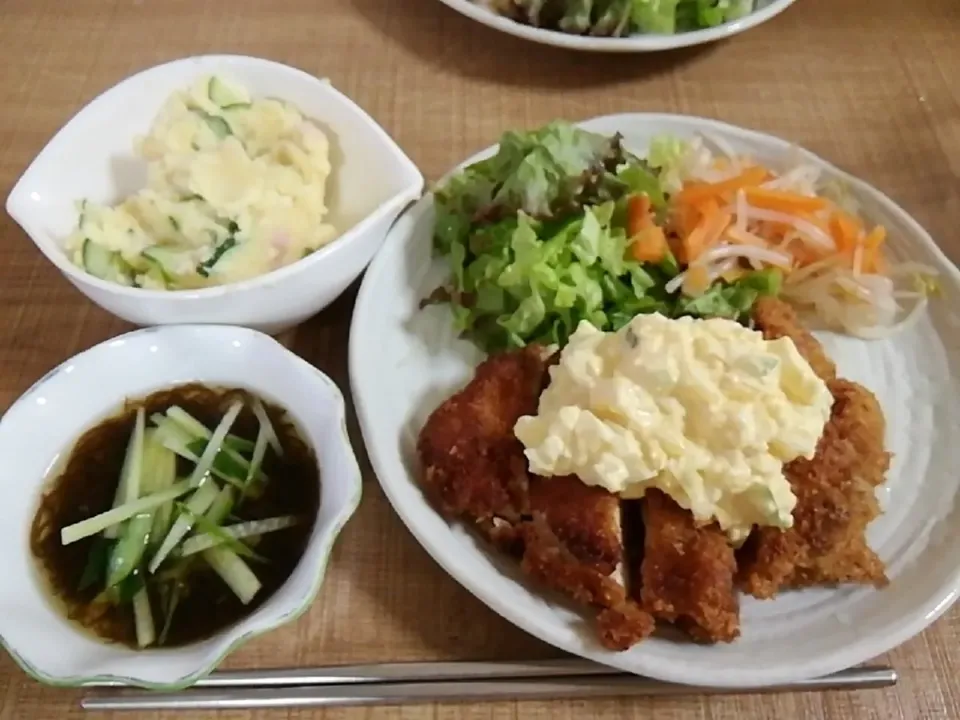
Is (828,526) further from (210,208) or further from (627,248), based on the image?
(210,208)

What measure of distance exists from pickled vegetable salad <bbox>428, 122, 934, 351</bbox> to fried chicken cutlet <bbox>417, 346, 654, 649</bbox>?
6.8 inches

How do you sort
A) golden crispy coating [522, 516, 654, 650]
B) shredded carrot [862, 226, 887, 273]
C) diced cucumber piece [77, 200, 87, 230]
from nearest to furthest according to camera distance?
golden crispy coating [522, 516, 654, 650]
diced cucumber piece [77, 200, 87, 230]
shredded carrot [862, 226, 887, 273]

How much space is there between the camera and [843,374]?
1700mm

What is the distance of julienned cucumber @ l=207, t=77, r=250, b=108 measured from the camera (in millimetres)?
1645

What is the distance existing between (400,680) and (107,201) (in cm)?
104

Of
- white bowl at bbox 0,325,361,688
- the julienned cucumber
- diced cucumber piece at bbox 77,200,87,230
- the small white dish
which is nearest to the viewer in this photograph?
white bowl at bbox 0,325,361,688

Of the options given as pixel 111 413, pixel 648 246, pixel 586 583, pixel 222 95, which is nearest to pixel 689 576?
pixel 586 583

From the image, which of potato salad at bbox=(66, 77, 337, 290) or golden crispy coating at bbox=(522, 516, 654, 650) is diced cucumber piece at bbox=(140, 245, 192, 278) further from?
golden crispy coating at bbox=(522, 516, 654, 650)

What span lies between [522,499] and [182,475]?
0.57 meters

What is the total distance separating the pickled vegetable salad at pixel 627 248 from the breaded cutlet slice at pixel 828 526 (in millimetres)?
384

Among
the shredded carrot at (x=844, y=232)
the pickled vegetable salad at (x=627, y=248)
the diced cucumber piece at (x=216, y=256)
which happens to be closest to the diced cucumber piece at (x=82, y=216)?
the diced cucumber piece at (x=216, y=256)

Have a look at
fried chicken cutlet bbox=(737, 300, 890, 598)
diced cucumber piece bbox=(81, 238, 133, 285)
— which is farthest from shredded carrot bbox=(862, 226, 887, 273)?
diced cucumber piece bbox=(81, 238, 133, 285)

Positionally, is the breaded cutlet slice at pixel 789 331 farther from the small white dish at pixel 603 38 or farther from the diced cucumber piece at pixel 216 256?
the diced cucumber piece at pixel 216 256

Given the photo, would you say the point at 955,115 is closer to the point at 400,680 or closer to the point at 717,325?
the point at 717,325
